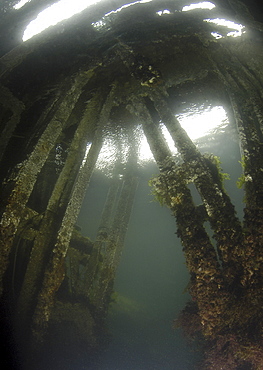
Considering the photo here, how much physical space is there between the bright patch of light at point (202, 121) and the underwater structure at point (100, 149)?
11.4 feet

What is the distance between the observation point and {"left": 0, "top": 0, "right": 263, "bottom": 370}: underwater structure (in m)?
2.53

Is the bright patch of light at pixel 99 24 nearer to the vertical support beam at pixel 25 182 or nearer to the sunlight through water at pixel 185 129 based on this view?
the vertical support beam at pixel 25 182

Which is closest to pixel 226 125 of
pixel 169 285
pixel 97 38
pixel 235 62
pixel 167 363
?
pixel 235 62

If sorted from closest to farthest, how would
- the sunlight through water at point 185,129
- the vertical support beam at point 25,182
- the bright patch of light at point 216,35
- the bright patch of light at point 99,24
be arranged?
the vertical support beam at point 25,182 → the bright patch of light at point 216,35 → the bright patch of light at point 99,24 → the sunlight through water at point 185,129

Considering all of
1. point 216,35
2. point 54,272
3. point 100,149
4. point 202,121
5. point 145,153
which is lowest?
point 54,272

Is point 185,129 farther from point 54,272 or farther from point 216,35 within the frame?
point 54,272

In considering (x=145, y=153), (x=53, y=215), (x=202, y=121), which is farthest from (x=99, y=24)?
(x=145, y=153)

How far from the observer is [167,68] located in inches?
176

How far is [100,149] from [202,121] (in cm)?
715

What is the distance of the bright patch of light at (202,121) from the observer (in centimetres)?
867

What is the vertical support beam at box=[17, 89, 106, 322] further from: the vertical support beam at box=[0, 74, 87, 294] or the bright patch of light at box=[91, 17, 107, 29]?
the bright patch of light at box=[91, 17, 107, 29]

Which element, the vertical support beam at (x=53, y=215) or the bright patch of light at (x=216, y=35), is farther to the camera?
the bright patch of light at (x=216, y=35)

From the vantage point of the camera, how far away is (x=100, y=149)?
4406 millimetres

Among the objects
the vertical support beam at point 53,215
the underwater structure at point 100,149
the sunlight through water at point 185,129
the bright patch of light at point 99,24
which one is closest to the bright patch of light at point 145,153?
the sunlight through water at point 185,129
